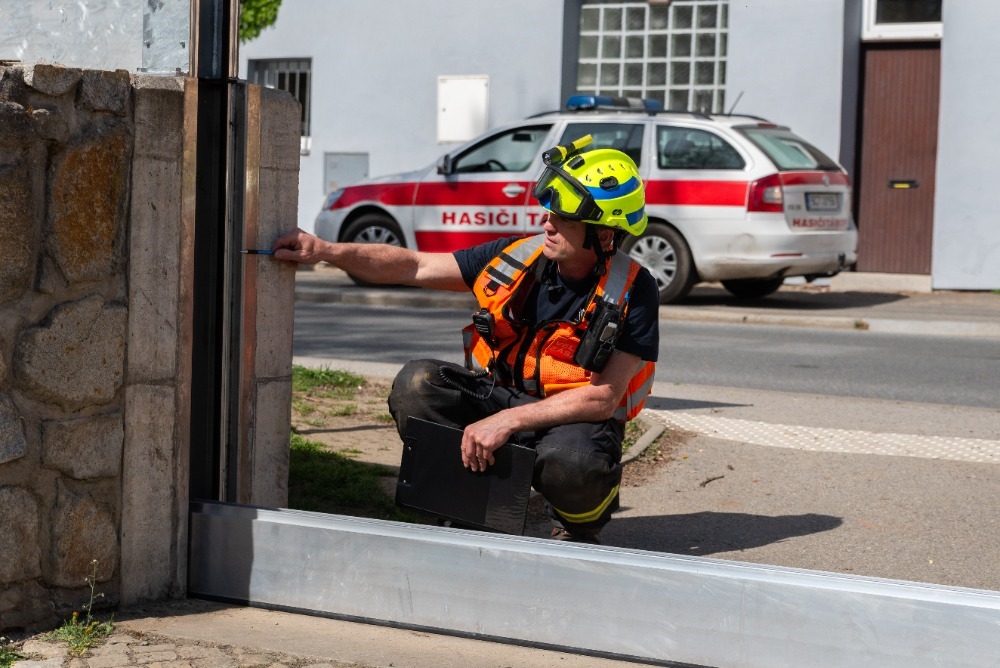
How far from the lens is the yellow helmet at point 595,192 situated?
4.03 m

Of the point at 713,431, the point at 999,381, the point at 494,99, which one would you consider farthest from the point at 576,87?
the point at 713,431

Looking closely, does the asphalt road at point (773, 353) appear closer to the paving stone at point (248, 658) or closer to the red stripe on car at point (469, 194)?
the red stripe on car at point (469, 194)

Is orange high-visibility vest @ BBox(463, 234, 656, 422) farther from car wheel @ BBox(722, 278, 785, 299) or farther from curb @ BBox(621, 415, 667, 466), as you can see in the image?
car wheel @ BBox(722, 278, 785, 299)

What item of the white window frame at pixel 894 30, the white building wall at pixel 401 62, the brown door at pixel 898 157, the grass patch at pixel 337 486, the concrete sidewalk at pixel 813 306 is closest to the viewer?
the grass patch at pixel 337 486

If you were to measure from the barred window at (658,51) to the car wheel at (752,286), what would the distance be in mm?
3446

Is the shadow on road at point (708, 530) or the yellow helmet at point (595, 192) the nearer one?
the yellow helmet at point (595, 192)

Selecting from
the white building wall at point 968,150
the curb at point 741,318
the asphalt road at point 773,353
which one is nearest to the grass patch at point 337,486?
the asphalt road at point 773,353

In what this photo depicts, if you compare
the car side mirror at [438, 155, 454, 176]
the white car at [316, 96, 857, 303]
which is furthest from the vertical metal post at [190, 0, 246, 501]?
the car side mirror at [438, 155, 454, 176]

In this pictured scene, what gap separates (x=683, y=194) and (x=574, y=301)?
9.14 metres

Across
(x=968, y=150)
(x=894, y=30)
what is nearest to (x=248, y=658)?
Result: (x=968, y=150)

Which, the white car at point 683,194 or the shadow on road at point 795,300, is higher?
the white car at point 683,194

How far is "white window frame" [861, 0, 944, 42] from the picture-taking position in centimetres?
1642

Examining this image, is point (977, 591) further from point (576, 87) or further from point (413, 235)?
point (576, 87)

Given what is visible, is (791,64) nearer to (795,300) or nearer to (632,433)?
(795,300)
